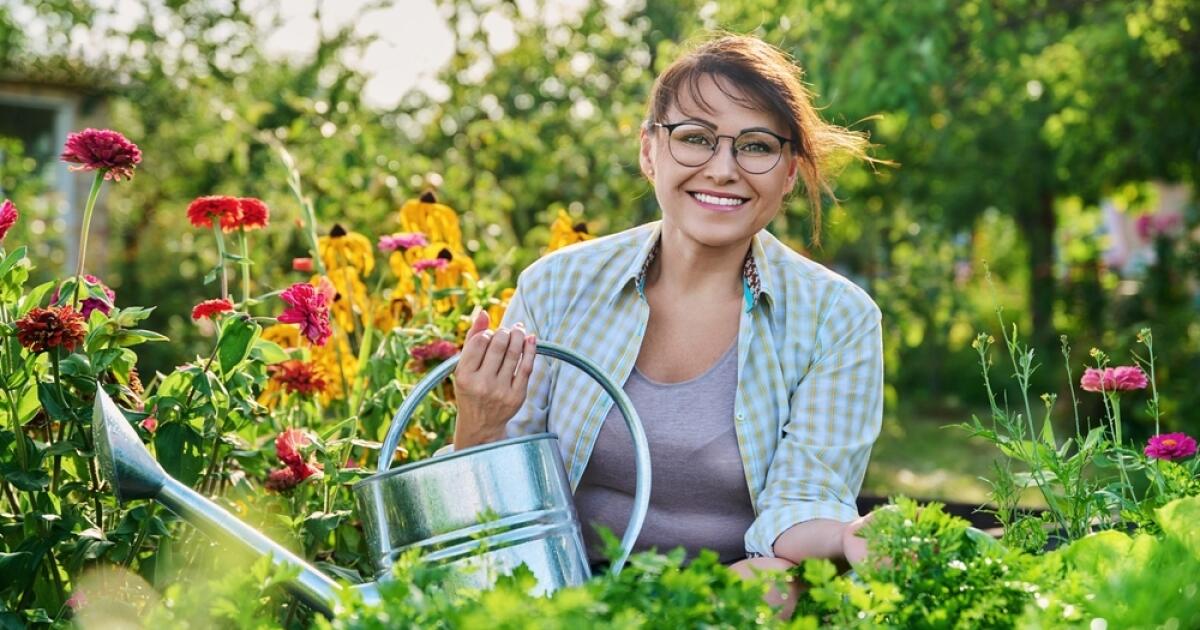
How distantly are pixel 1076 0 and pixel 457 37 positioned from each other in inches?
94.5

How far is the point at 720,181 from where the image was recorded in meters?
1.89

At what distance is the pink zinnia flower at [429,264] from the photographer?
2480mm

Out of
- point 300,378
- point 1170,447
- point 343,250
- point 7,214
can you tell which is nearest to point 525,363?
point 300,378

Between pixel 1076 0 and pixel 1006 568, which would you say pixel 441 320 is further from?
pixel 1076 0

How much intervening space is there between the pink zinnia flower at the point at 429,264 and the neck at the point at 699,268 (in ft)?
1.85

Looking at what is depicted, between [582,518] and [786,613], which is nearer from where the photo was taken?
[786,613]

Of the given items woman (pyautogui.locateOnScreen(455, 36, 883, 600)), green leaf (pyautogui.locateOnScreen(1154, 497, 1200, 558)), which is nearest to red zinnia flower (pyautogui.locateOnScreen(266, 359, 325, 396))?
woman (pyautogui.locateOnScreen(455, 36, 883, 600))

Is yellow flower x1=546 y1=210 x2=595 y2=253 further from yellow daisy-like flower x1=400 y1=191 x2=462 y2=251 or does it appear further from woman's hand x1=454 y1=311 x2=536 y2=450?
woman's hand x1=454 y1=311 x2=536 y2=450

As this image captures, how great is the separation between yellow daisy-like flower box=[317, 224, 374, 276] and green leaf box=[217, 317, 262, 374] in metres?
0.81

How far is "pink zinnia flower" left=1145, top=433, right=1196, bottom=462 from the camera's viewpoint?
5.93ft

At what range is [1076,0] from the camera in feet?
17.1

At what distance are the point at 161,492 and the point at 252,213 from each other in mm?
918

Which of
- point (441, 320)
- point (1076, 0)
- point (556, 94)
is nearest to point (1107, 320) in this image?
point (1076, 0)

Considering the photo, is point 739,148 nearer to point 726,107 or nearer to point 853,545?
point 726,107
